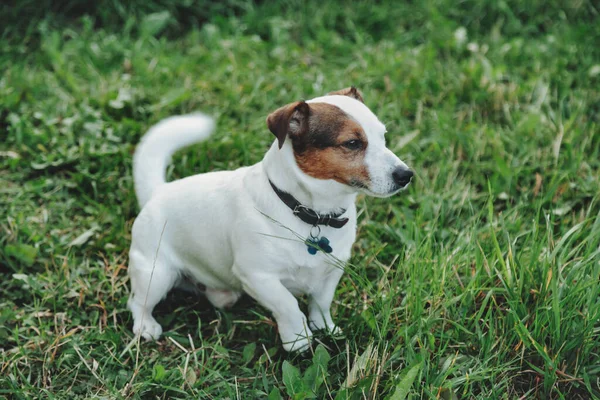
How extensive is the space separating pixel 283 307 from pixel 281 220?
386 millimetres

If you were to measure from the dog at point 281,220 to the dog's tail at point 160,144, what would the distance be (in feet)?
0.57

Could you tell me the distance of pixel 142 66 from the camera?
5.01 meters

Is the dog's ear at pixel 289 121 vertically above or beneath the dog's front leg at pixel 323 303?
above

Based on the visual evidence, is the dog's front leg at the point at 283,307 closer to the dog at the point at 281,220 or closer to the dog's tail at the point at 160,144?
the dog at the point at 281,220

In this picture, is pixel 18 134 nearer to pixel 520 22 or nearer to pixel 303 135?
pixel 303 135

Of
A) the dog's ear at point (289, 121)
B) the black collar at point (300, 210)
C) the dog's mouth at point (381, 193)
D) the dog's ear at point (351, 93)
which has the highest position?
the dog's ear at point (289, 121)

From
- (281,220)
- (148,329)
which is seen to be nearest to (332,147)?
(281,220)

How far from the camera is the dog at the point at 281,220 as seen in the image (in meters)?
2.67

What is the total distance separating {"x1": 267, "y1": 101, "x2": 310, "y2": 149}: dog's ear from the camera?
101 inches

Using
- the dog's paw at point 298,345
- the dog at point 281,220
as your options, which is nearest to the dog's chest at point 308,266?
the dog at point 281,220

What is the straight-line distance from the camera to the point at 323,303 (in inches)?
119

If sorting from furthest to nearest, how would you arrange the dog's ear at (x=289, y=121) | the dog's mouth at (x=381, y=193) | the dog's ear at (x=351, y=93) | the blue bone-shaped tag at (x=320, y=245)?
the dog's ear at (x=351, y=93), the blue bone-shaped tag at (x=320, y=245), the dog's mouth at (x=381, y=193), the dog's ear at (x=289, y=121)

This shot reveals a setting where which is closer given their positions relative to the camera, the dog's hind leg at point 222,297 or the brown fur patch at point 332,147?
the brown fur patch at point 332,147

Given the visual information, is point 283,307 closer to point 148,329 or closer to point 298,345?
point 298,345
